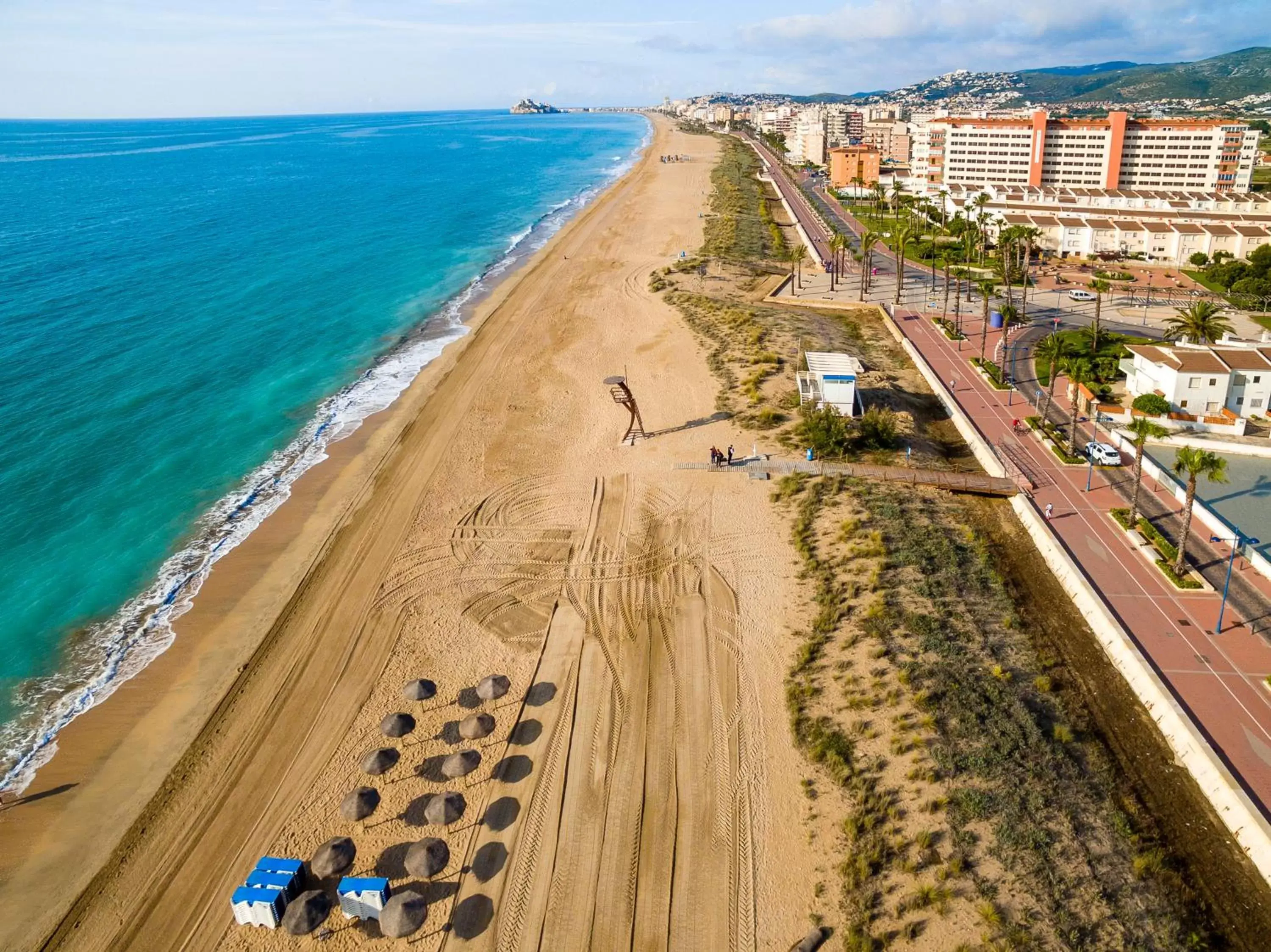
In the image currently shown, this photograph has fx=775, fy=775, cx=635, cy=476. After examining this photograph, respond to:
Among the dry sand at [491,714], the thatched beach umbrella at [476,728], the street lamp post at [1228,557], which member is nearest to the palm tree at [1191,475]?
the street lamp post at [1228,557]

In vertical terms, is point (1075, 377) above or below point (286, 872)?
above

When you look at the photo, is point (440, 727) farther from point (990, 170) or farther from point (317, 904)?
point (990, 170)

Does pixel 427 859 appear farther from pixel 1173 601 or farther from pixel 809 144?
pixel 809 144

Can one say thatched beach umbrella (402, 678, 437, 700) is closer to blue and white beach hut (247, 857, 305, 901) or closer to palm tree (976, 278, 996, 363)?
blue and white beach hut (247, 857, 305, 901)

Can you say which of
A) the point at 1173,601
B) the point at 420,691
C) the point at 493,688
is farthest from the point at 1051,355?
the point at 420,691

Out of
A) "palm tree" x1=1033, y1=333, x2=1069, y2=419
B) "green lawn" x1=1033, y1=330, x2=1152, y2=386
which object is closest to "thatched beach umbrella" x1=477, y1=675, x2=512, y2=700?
"palm tree" x1=1033, y1=333, x2=1069, y2=419

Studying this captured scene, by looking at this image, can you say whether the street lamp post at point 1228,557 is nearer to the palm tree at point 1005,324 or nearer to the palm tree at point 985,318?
the palm tree at point 1005,324
